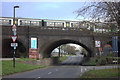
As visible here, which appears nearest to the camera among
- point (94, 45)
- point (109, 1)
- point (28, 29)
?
point (109, 1)

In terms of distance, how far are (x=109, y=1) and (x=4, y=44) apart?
1477 inches

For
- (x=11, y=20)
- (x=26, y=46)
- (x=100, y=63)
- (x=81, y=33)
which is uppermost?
(x=11, y=20)

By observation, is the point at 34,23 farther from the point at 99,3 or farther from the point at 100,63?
the point at 99,3

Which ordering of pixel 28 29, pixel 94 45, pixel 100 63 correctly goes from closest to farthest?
pixel 100 63, pixel 28 29, pixel 94 45

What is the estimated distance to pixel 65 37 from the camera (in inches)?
1703

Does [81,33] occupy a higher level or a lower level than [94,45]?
higher

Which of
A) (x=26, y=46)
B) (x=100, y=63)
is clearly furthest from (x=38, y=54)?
(x=100, y=63)

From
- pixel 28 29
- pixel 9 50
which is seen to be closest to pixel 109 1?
pixel 28 29

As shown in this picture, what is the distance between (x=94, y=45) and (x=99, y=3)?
32619mm

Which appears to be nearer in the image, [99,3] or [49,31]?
[99,3]

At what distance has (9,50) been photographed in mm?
45969

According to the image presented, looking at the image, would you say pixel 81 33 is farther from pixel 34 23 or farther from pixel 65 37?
pixel 34 23

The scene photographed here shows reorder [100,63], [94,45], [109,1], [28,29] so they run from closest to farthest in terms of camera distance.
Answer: [109,1] < [100,63] < [28,29] < [94,45]

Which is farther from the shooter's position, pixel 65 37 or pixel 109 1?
pixel 65 37
